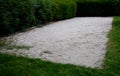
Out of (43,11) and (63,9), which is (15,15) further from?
(63,9)

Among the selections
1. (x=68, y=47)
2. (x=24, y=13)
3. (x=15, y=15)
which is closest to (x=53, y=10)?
(x=24, y=13)

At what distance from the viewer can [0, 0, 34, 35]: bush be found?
28.3ft

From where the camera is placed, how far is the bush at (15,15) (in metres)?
8.61

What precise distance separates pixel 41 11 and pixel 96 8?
731 centimetres

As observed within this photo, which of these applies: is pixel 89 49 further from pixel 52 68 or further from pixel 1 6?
pixel 1 6

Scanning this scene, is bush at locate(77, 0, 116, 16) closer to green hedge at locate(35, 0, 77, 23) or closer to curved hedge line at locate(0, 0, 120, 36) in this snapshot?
curved hedge line at locate(0, 0, 120, 36)

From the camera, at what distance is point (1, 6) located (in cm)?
853

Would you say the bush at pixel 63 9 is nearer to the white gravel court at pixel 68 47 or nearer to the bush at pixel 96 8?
the bush at pixel 96 8

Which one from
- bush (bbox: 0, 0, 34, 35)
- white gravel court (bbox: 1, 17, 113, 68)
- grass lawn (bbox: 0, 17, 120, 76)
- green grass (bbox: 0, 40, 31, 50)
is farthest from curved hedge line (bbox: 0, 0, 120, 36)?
grass lawn (bbox: 0, 17, 120, 76)

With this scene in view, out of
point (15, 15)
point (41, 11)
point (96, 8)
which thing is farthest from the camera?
point (96, 8)

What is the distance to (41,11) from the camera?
38.1 ft

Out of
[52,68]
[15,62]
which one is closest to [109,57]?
[52,68]

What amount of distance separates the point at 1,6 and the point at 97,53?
3497 millimetres

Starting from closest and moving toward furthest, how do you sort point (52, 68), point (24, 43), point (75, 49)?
point (52, 68), point (75, 49), point (24, 43)
